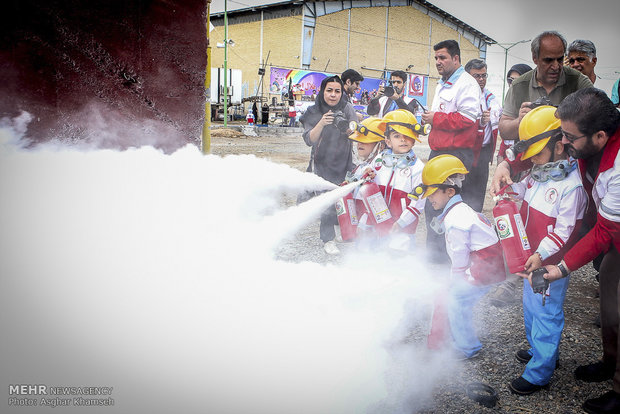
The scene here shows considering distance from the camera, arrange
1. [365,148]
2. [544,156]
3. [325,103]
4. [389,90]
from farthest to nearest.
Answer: [389,90], [325,103], [365,148], [544,156]

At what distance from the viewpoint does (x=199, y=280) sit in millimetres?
2854

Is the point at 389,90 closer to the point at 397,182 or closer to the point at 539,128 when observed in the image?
the point at 397,182

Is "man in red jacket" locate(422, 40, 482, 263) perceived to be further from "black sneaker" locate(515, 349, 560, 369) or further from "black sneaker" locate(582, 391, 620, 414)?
"black sneaker" locate(582, 391, 620, 414)

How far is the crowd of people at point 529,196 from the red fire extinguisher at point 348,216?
0.10 m

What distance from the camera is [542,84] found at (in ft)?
11.8

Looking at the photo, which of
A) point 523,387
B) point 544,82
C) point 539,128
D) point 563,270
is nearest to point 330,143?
point 544,82

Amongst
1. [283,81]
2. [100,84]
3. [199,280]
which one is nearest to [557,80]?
[199,280]

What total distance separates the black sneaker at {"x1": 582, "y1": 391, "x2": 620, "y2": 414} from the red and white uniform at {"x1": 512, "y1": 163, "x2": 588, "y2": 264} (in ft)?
2.54

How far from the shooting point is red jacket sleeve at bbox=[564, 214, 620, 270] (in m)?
2.47

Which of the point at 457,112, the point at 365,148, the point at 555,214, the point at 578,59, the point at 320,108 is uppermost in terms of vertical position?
the point at 578,59

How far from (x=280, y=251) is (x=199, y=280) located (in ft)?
7.81

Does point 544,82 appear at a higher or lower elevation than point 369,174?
higher

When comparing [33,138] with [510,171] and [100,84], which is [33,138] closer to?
[100,84]

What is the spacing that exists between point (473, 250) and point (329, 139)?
8.84ft
